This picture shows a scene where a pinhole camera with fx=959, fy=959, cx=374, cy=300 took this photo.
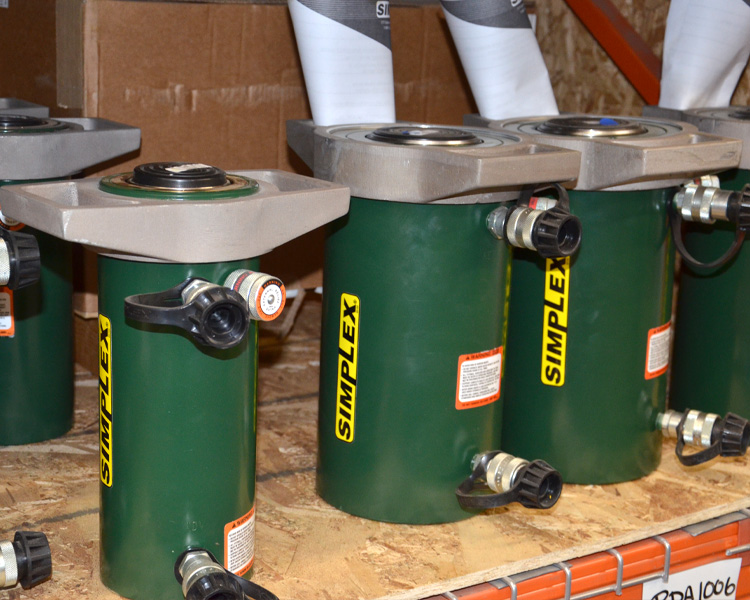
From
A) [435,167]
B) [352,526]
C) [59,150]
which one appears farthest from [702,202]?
[59,150]

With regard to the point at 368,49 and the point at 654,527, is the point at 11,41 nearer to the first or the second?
the point at 368,49

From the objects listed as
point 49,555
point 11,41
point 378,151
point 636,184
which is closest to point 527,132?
point 636,184

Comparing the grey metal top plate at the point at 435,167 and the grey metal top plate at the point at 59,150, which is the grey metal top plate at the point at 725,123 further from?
the grey metal top plate at the point at 59,150

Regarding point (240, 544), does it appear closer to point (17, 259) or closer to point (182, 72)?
point (17, 259)

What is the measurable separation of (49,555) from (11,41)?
0.93 m

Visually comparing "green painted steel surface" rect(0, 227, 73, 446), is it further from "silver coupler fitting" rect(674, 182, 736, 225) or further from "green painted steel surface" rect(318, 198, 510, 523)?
"silver coupler fitting" rect(674, 182, 736, 225)

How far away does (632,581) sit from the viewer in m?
1.11

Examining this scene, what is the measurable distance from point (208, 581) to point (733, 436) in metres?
0.70

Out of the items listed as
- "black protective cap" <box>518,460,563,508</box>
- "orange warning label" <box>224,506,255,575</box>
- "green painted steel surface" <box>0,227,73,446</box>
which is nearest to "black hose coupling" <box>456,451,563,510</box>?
"black protective cap" <box>518,460,563,508</box>

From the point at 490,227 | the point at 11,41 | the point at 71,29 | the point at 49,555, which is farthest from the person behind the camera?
the point at 11,41

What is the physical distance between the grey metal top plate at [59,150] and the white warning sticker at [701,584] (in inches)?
33.0

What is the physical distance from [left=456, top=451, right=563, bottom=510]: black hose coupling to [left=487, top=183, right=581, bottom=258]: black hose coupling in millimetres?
235

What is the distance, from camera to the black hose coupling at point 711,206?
3.71 ft

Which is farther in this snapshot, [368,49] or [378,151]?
[368,49]
